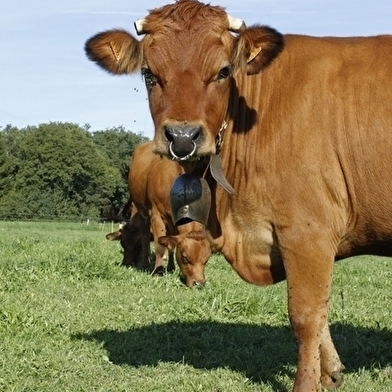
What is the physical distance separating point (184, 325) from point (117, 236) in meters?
12.3

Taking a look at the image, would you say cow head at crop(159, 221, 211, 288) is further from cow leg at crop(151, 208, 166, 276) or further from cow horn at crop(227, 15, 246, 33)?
cow horn at crop(227, 15, 246, 33)

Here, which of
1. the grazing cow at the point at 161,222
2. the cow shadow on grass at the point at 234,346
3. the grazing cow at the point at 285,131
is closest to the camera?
the grazing cow at the point at 285,131

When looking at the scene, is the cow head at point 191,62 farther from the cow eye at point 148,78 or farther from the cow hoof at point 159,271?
the cow hoof at point 159,271

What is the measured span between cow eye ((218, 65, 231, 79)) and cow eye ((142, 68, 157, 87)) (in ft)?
1.51

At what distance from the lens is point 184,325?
327 inches

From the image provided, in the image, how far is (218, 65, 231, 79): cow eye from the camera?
553 centimetres

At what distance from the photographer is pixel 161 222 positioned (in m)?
15.5

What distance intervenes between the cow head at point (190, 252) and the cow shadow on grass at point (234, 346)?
414cm

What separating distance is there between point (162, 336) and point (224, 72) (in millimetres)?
3282

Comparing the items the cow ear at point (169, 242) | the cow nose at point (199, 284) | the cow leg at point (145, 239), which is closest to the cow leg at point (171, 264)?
the cow leg at point (145, 239)

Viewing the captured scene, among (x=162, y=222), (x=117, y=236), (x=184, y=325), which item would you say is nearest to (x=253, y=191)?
(x=184, y=325)

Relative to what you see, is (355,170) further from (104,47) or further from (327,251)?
(104,47)

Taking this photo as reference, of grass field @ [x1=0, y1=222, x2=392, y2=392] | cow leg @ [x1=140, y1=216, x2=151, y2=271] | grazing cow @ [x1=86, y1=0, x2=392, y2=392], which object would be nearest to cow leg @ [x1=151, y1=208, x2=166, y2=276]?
cow leg @ [x1=140, y1=216, x2=151, y2=271]

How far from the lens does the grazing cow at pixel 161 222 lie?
42.2 feet
